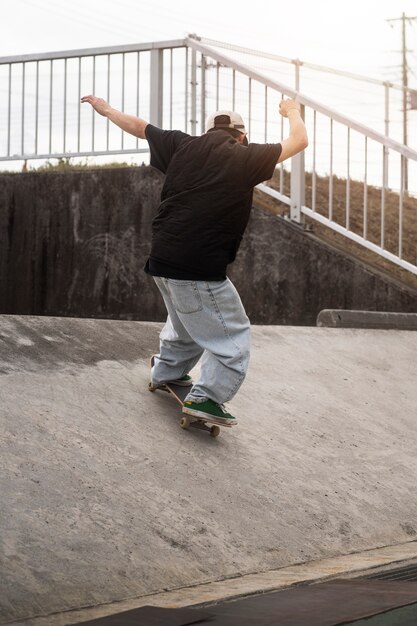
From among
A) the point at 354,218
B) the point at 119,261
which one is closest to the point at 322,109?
the point at 354,218

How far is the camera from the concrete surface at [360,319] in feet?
27.4

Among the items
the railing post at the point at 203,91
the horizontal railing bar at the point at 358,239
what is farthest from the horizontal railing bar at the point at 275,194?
the railing post at the point at 203,91

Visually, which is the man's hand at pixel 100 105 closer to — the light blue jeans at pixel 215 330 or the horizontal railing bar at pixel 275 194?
the light blue jeans at pixel 215 330

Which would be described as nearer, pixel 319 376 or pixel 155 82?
pixel 319 376

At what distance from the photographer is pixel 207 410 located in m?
5.17

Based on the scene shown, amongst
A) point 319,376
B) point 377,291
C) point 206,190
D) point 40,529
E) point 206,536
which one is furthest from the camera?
point 377,291

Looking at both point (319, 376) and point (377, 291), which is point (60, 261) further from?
point (319, 376)

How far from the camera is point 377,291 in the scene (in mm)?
9227

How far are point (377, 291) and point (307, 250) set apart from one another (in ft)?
2.31

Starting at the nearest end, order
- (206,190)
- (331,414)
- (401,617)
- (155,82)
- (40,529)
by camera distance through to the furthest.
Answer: (401,617) < (40,529) < (206,190) < (331,414) < (155,82)

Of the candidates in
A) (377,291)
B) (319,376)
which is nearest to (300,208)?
(377,291)

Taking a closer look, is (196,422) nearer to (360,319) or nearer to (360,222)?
(360,319)

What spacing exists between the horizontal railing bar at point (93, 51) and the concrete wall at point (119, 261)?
4.02ft

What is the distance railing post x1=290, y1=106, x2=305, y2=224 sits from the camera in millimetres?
9531
